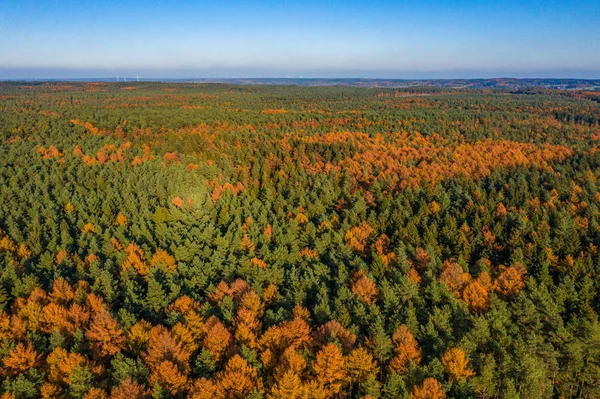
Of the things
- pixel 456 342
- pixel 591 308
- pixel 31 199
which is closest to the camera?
pixel 456 342

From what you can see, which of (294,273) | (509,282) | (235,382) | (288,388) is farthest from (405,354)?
(509,282)

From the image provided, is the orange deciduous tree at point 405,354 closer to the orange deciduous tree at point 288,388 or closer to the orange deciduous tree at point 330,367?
the orange deciduous tree at point 330,367

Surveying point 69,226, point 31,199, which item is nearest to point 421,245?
point 69,226

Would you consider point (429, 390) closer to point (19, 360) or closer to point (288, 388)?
point (288, 388)

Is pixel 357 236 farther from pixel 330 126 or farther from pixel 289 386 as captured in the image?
pixel 330 126

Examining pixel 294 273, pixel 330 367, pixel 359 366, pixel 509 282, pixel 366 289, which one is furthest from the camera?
pixel 294 273

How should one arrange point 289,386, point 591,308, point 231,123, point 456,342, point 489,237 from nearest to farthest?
point 289,386, point 456,342, point 591,308, point 489,237, point 231,123

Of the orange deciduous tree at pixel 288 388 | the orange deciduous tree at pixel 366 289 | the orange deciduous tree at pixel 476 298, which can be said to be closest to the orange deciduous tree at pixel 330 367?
the orange deciduous tree at pixel 288 388

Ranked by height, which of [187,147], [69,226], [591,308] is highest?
[187,147]
